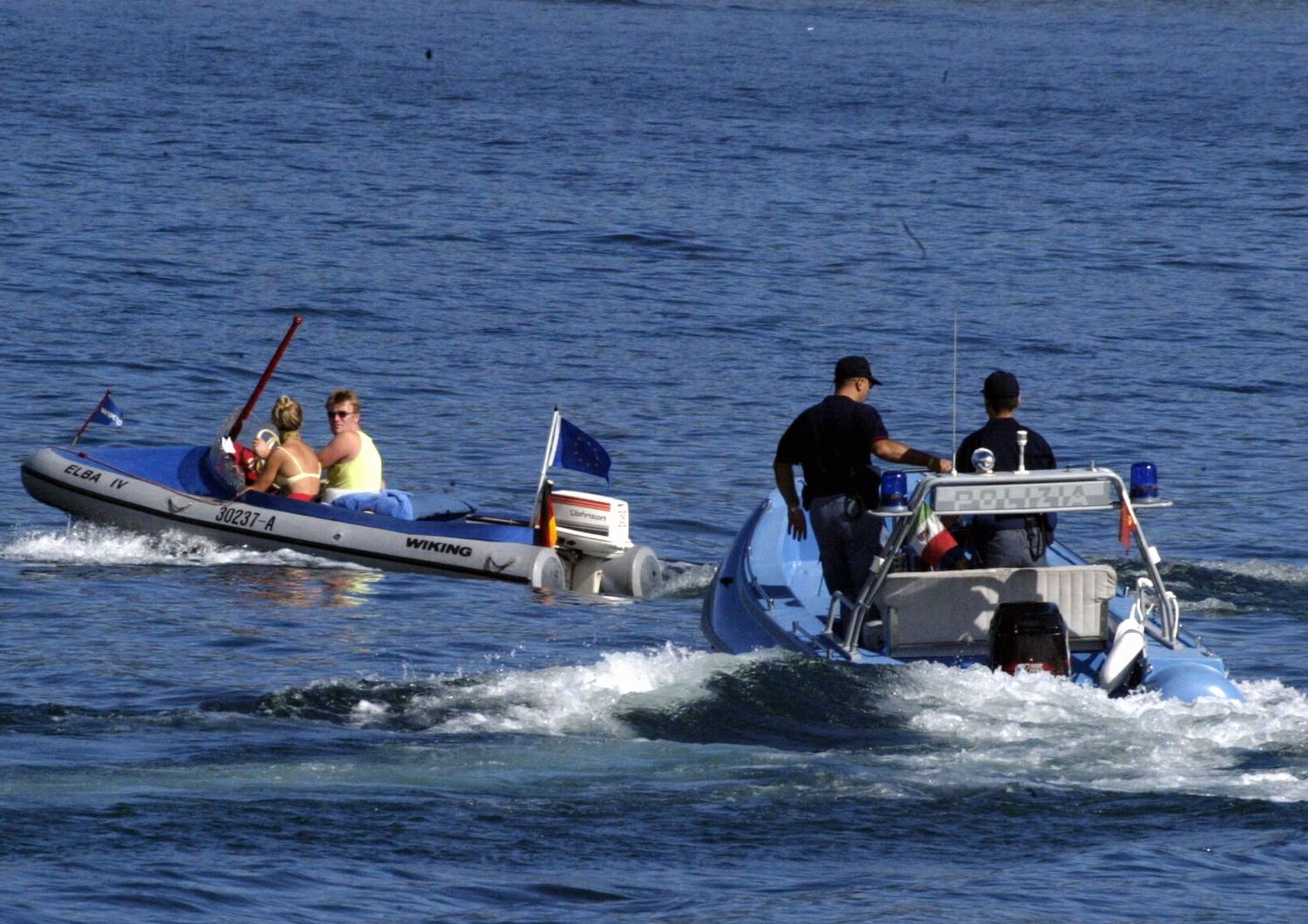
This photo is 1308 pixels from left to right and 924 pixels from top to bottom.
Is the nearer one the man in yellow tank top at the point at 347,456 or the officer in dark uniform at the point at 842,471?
the officer in dark uniform at the point at 842,471

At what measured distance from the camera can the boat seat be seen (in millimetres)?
9695

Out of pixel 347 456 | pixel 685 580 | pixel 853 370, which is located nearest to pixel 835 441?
pixel 853 370

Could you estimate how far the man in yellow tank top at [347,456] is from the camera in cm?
1397

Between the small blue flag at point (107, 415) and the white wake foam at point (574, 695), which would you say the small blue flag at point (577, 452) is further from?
the small blue flag at point (107, 415)

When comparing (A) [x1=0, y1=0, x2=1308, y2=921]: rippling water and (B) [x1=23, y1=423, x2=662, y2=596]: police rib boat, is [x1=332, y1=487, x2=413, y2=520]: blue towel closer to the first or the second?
(B) [x1=23, y1=423, x2=662, y2=596]: police rib boat

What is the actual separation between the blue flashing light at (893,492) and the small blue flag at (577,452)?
452cm

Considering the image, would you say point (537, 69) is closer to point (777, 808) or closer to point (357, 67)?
point (357, 67)

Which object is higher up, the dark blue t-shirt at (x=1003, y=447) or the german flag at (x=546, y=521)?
the dark blue t-shirt at (x=1003, y=447)

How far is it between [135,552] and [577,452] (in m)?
3.19

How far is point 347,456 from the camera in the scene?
1417 centimetres

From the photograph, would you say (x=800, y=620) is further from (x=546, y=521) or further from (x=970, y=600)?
(x=546, y=521)

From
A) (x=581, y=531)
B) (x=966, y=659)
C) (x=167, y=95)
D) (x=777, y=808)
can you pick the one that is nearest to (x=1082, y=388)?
(x=581, y=531)

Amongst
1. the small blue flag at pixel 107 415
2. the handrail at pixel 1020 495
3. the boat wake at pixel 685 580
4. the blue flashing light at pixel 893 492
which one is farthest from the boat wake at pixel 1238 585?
the small blue flag at pixel 107 415

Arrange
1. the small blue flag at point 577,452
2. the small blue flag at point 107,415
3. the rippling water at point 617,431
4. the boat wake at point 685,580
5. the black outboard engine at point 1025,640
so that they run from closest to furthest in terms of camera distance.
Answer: the rippling water at point 617,431
the black outboard engine at point 1025,640
the small blue flag at point 577,452
the boat wake at point 685,580
the small blue flag at point 107,415
